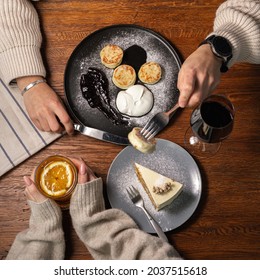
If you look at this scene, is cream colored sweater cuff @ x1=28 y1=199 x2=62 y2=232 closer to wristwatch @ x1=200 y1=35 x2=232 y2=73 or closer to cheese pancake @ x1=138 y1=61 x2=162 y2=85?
cheese pancake @ x1=138 y1=61 x2=162 y2=85

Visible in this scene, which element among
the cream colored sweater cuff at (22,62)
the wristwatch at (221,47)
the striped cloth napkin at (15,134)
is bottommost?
the striped cloth napkin at (15,134)

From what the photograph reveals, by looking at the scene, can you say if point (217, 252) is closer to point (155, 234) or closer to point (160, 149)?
point (155, 234)

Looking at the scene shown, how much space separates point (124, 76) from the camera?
1131 mm

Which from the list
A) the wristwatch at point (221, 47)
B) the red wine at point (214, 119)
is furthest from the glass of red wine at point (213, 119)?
the wristwatch at point (221, 47)

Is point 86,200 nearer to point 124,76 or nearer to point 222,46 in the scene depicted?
point 124,76

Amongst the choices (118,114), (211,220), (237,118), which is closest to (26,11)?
(118,114)

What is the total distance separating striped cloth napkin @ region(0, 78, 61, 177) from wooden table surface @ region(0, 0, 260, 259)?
0.03 m

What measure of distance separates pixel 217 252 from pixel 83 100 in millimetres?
632

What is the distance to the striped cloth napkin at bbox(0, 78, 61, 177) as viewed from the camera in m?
1.08

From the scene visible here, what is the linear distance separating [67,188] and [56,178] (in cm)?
5

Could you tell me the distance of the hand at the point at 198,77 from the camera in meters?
0.97

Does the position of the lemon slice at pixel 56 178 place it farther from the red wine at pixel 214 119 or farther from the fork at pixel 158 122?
the red wine at pixel 214 119

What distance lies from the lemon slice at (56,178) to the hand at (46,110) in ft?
0.40

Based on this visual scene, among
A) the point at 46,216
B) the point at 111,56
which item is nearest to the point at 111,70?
the point at 111,56
